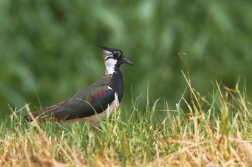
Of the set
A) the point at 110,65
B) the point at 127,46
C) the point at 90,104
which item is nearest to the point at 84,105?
the point at 90,104

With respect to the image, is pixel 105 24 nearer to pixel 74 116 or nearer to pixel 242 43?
pixel 242 43

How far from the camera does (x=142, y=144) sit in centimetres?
577

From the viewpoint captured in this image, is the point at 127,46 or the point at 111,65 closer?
the point at 111,65

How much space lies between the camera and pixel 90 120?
752 cm

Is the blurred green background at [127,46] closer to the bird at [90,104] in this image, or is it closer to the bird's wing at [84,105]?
the bird at [90,104]

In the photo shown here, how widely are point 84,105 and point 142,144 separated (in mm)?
1828

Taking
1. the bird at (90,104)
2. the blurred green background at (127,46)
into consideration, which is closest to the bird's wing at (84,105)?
the bird at (90,104)

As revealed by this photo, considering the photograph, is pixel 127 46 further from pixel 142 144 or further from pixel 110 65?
pixel 142 144

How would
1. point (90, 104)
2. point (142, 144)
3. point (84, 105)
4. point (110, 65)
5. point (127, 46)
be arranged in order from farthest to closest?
point (127, 46)
point (110, 65)
point (84, 105)
point (90, 104)
point (142, 144)

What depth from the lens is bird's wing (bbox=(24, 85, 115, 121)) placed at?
7484 mm

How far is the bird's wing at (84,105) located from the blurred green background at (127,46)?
4.56 metres

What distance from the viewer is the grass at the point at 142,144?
17.7 ft

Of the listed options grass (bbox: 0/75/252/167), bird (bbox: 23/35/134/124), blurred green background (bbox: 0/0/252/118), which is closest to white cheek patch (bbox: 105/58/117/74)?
bird (bbox: 23/35/134/124)

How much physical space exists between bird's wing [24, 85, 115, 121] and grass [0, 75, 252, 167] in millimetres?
1019
